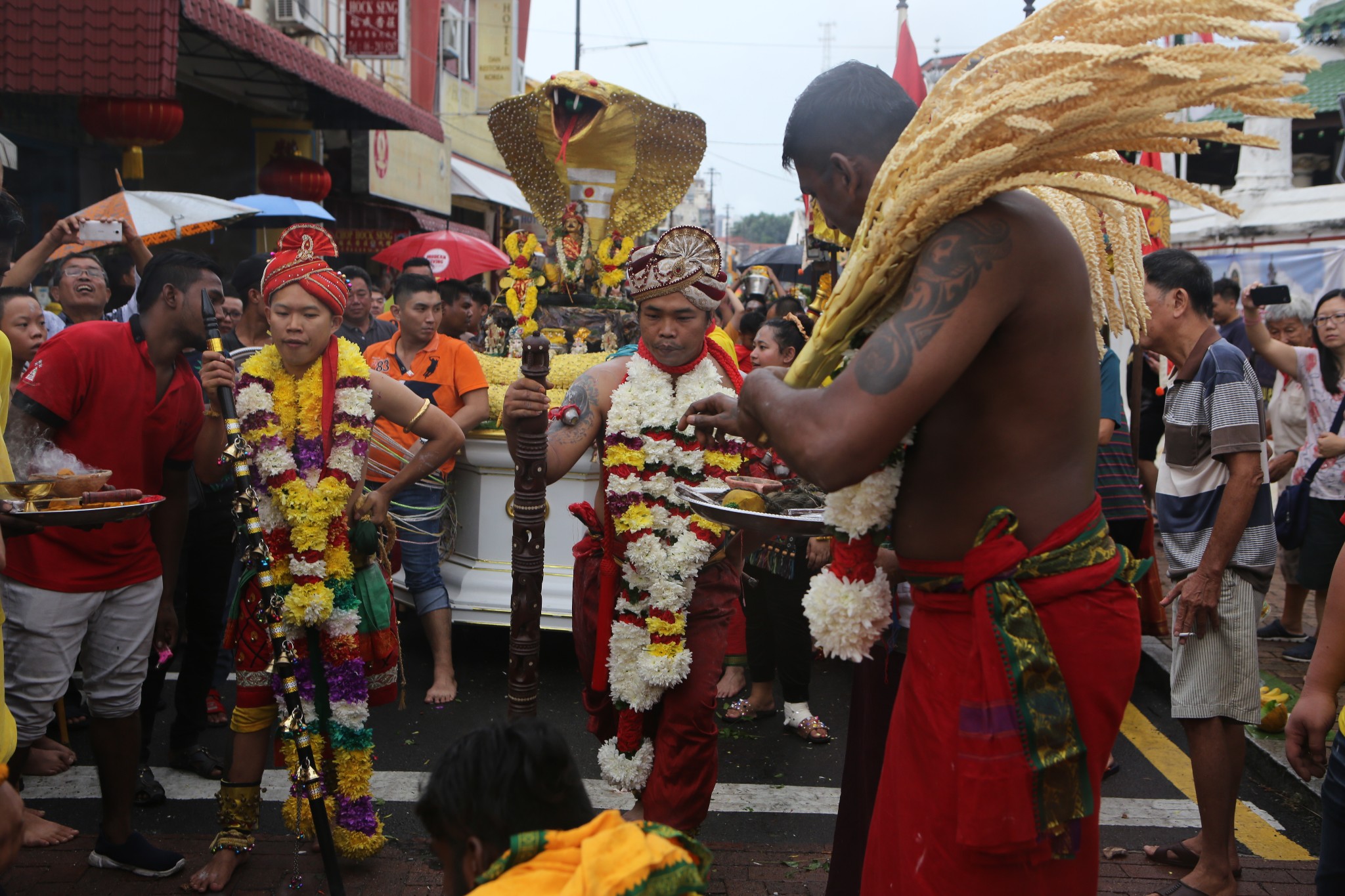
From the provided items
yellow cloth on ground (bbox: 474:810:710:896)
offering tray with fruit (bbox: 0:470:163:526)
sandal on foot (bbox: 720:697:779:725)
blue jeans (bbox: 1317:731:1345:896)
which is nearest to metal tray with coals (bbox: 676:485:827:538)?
yellow cloth on ground (bbox: 474:810:710:896)

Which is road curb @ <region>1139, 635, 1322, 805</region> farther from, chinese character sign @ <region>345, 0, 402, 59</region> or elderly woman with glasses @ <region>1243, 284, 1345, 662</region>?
chinese character sign @ <region>345, 0, 402, 59</region>

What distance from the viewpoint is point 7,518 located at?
2873 mm

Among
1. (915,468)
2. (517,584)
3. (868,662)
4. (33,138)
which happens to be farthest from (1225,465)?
(33,138)

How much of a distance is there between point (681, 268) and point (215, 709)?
3475 millimetres

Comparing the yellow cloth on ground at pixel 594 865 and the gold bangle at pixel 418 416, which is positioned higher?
the gold bangle at pixel 418 416

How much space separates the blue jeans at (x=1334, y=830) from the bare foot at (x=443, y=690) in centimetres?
427

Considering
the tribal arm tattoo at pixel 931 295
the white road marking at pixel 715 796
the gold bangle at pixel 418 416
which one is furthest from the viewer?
the white road marking at pixel 715 796

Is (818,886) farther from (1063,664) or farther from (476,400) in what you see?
(476,400)

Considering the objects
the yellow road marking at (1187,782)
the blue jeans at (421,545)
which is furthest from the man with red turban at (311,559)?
the yellow road marking at (1187,782)

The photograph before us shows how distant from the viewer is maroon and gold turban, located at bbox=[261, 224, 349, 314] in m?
3.79

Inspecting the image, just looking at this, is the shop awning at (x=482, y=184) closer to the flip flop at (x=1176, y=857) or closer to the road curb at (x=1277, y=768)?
the road curb at (x=1277, y=768)

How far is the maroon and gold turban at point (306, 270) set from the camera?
3.79 meters

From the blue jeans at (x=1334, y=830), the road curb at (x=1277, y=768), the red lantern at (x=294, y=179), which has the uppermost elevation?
the red lantern at (x=294, y=179)

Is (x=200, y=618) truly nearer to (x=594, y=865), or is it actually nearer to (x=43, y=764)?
(x=43, y=764)
